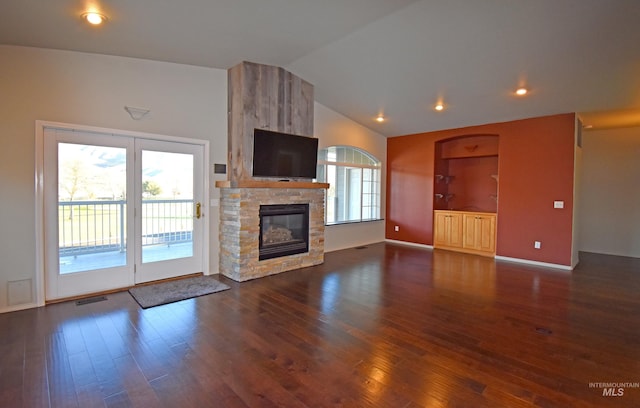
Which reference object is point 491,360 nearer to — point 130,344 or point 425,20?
point 130,344

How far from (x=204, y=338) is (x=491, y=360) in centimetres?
245

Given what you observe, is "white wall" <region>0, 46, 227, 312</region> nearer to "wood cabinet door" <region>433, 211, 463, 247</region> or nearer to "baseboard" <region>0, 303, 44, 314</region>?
"baseboard" <region>0, 303, 44, 314</region>

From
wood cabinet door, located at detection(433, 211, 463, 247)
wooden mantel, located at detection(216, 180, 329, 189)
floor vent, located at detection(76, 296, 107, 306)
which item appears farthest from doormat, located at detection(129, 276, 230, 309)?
wood cabinet door, located at detection(433, 211, 463, 247)

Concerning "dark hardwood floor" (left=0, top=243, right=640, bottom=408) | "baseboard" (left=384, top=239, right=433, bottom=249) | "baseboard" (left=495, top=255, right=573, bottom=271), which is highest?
"baseboard" (left=384, top=239, right=433, bottom=249)

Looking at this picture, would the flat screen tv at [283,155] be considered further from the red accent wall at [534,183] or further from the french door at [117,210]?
the red accent wall at [534,183]

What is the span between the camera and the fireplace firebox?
197 inches

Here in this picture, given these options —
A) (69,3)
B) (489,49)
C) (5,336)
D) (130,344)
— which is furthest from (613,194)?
(5,336)

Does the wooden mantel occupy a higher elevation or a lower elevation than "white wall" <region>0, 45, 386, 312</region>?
lower

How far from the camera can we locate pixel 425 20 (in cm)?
359

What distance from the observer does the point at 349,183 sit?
7309mm

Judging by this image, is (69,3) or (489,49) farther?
(489,49)

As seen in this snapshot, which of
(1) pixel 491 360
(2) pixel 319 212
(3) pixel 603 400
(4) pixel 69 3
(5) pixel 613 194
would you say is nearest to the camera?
(3) pixel 603 400

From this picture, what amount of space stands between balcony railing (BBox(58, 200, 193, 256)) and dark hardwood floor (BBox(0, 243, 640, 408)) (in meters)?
0.69

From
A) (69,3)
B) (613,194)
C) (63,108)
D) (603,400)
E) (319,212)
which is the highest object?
(69,3)
